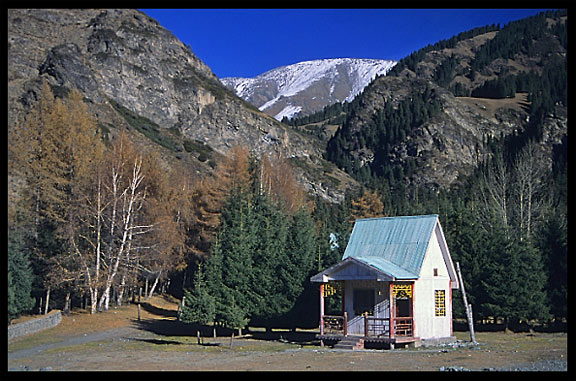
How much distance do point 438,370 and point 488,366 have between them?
6.05 ft

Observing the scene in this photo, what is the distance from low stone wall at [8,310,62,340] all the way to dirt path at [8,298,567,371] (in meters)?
0.48

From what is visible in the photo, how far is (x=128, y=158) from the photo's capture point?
A: 42438mm

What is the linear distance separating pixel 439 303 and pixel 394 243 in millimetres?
3353

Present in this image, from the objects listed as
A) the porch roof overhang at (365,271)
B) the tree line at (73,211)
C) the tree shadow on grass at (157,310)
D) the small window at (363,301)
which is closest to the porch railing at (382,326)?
the small window at (363,301)

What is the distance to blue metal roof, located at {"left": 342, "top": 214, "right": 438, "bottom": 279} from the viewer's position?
83.8 ft

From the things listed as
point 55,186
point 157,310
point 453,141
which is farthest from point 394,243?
point 453,141

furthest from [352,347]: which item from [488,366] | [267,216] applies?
[267,216]

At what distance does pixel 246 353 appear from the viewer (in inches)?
901

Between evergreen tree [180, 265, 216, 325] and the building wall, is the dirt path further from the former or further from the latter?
the building wall

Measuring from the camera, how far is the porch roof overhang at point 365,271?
79.4ft

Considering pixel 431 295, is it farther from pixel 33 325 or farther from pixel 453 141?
pixel 453 141

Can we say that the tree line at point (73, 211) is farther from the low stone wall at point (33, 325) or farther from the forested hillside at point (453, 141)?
the forested hillside at point (453, 141)

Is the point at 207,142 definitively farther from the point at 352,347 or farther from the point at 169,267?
the point at 352,347

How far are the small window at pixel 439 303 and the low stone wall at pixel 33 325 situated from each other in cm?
1971
